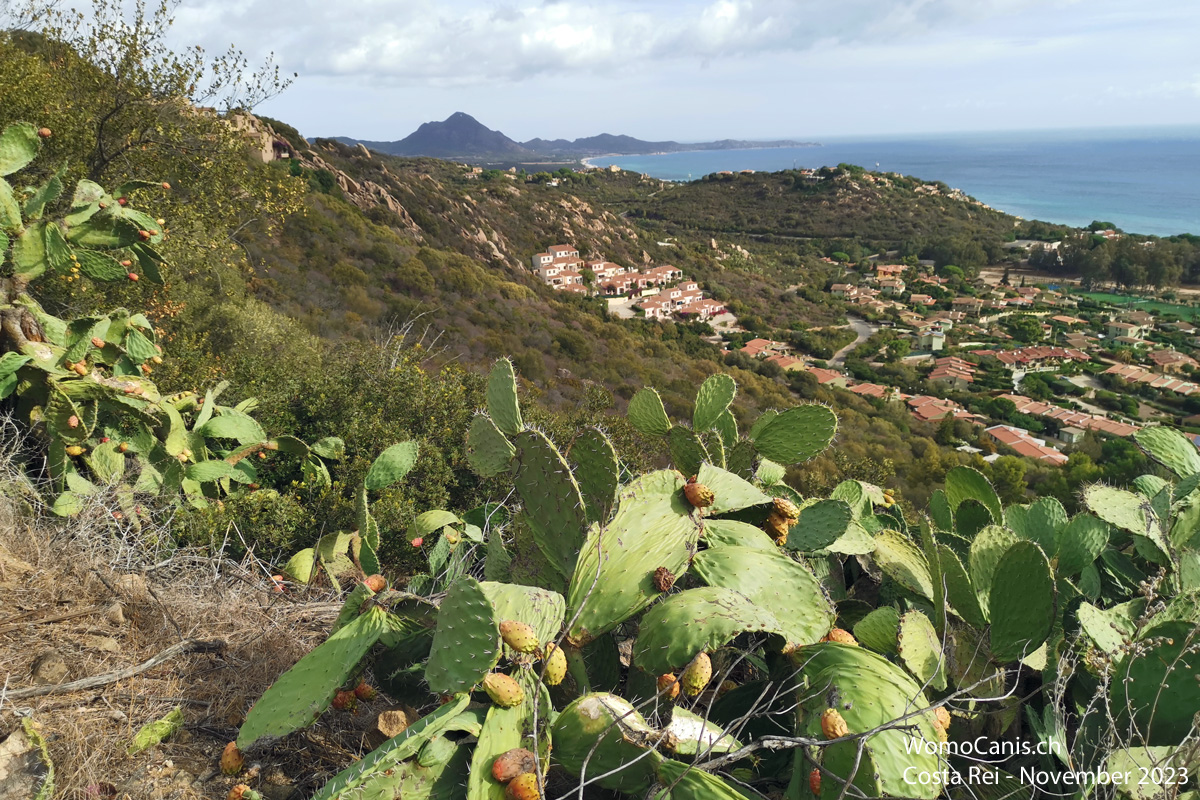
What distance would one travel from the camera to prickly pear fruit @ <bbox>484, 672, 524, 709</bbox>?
1.10 meters

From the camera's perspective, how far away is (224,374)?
5297 millimetres

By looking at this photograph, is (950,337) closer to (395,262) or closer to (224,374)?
(395,262)

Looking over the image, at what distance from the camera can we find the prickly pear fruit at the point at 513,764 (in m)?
1.05

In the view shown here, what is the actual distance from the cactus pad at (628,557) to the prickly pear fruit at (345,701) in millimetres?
496

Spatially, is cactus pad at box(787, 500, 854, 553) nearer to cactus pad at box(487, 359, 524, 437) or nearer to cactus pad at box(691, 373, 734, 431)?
cactus pad at box(691, 373, 734, 431)

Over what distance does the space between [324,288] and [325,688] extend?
1576 centimetres

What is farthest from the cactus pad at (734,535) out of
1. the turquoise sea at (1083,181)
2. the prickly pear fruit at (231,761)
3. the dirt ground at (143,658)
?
the turquoise sea at (1083,181)

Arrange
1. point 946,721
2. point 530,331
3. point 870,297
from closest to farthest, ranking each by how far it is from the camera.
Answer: point 946,721 → point 530,331 → point 870,297

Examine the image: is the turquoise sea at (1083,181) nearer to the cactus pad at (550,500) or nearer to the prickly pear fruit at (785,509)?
Result: the prickly pear fruit at (785,509)

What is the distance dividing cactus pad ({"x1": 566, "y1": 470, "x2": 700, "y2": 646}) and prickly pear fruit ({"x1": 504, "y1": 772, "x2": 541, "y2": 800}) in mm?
269

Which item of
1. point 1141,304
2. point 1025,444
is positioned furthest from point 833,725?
point 1141,304

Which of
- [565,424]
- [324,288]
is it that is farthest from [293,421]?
[324,288]

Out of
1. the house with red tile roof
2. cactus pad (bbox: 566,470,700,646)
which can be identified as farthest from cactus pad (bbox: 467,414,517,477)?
the house with red tile roof

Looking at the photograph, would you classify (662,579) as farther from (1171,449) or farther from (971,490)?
(1171,449)
